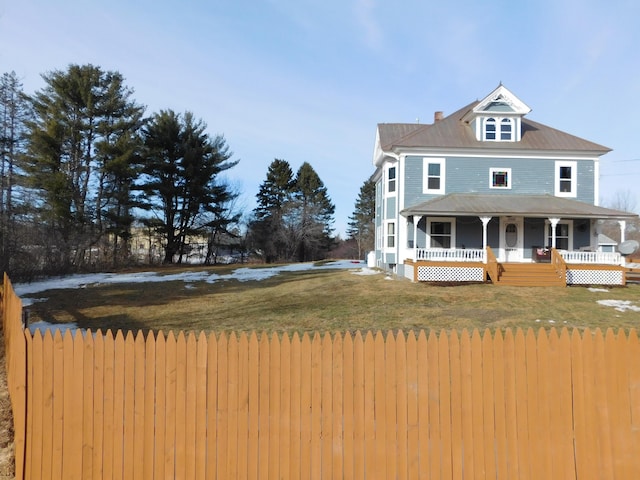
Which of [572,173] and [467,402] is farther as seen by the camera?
[572,173]

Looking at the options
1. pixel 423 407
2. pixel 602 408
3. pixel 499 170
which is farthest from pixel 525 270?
pixel 423 407

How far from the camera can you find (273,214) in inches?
1892

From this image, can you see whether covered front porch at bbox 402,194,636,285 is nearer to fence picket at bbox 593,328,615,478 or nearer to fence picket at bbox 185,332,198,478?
fence picket at bbox 593,328,615,478

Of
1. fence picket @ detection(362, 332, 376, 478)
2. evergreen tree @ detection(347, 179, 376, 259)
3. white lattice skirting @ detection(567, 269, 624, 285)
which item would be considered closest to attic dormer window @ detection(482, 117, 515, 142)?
white lattice skirting @ detection(567, 269, 624, 285)

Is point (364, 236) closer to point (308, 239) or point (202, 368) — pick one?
point (308, 239)

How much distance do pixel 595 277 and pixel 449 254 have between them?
594 cm

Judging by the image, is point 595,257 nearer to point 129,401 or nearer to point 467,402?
point 467,402

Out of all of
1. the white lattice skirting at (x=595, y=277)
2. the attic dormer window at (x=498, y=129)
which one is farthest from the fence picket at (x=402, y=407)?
the attic dormer window at (x=498, y=129)

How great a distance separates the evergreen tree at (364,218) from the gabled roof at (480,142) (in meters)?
38.6

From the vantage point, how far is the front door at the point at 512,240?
19312 mm

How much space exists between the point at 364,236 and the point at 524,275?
45010mm

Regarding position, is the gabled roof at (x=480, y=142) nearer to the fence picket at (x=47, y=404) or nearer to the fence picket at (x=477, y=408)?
the fence picket at (x=477, y=408)

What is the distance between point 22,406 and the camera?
3.37 m

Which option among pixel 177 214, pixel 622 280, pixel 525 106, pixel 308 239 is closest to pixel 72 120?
pixel 177 214
